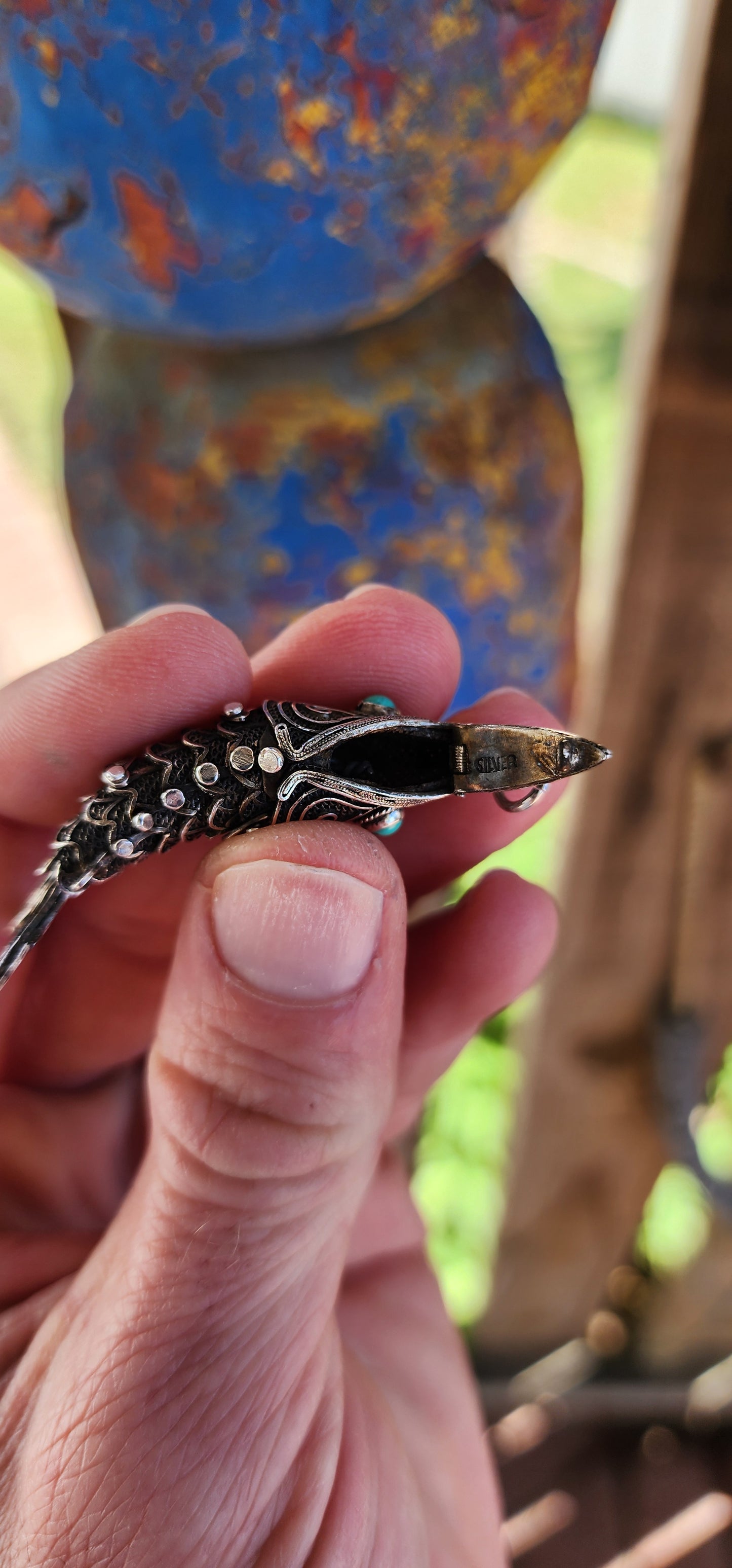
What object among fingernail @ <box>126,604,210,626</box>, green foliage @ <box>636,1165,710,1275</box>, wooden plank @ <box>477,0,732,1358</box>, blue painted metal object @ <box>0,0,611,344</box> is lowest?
green foliage @ <box>636,1165,710,1275</box>

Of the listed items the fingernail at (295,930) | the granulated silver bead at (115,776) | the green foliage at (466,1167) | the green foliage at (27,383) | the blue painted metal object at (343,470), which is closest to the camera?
the fingernail at (295,930)

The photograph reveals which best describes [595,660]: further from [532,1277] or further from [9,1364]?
[532,1277]

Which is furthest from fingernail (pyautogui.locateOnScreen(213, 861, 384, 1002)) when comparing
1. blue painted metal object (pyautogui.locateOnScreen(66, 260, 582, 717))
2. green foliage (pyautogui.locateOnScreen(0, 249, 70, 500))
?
green foliage (pyautogui.locateOnScreen(0, 249, 70, 500))

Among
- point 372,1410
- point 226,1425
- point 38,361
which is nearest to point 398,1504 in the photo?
point 372,1410

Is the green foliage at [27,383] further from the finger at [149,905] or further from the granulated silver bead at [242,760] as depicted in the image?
the granulated silver bead at [242,760]

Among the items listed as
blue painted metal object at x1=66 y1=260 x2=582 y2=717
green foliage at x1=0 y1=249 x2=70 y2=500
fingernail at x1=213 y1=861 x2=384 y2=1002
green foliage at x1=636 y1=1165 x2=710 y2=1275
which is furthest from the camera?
green foliage at x1=0 y1=249 x2=70 y2=500

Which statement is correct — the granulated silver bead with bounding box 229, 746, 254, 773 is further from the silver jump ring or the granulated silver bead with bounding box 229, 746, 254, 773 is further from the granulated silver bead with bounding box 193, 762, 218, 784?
the silver jump ring

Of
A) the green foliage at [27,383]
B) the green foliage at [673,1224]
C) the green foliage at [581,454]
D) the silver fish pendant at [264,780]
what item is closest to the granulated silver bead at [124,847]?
the silver fish pendant at [264,780]
